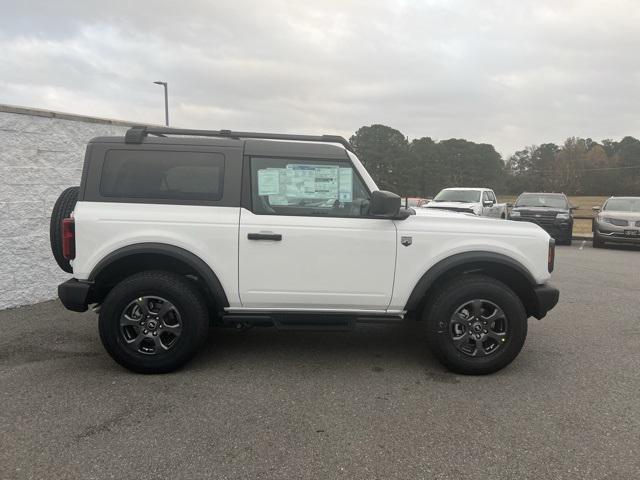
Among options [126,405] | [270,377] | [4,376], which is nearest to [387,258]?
[270,377]

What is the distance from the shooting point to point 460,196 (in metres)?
15.6

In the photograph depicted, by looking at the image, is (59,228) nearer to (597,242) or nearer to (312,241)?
(312,241)

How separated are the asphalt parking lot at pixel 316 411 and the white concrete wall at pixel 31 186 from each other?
3.12 ft

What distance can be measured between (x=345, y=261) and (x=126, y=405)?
1865 millimetres

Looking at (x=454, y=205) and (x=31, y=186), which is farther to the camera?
(x=454, y=205)

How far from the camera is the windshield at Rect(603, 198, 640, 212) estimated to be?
13383 mm

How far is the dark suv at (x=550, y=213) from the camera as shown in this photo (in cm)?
1391

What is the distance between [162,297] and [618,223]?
13346 millimetres

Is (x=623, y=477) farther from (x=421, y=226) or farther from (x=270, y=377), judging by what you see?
(x=270, y=377)

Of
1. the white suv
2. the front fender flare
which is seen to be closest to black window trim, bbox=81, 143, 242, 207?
the white suv

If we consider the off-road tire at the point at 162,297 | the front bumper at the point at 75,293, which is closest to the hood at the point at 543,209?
the off-road tire at the point at 162,297

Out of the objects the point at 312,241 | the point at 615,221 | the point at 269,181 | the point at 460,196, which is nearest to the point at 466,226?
the point at 312,241

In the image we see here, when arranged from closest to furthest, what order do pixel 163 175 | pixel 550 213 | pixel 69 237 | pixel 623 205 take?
pixel 69 237
pixel 163 175
pixel 623 205
pixel 550 213

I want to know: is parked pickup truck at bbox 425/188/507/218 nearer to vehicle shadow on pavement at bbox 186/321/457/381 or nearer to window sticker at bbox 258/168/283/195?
vehicle shadow on pavement at bbox 186/321/457/381
